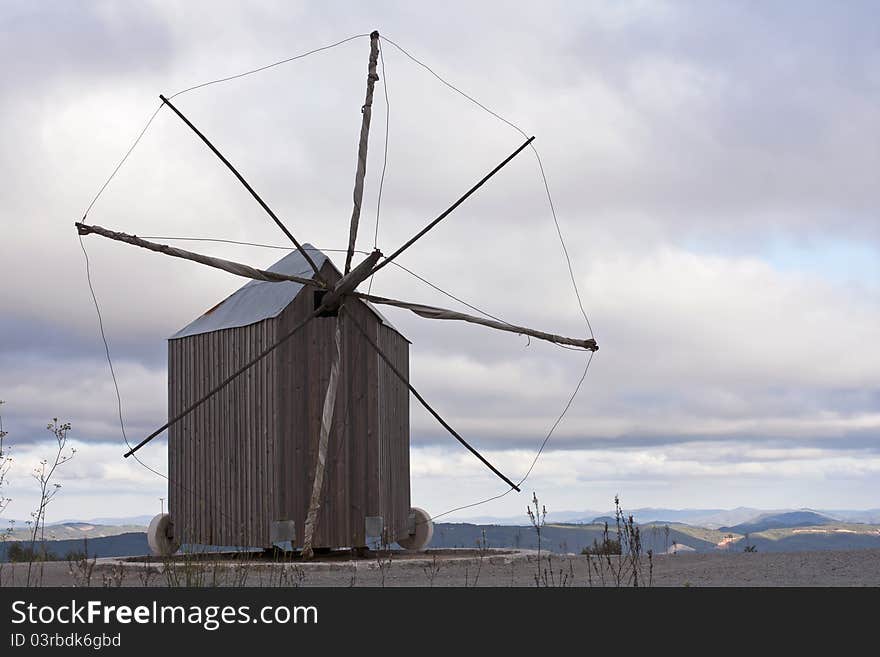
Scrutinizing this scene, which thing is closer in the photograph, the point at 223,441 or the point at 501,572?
the point at 501,572

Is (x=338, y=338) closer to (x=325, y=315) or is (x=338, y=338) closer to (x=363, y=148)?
(x=325, y=315)

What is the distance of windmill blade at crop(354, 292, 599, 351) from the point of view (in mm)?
14375

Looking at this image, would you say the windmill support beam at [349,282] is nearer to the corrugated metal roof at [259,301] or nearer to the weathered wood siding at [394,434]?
the corrugated metal roof at [259,301]

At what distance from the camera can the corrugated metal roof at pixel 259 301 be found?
14.2m

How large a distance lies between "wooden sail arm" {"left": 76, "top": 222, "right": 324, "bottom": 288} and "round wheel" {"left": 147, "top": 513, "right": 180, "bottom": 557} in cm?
370

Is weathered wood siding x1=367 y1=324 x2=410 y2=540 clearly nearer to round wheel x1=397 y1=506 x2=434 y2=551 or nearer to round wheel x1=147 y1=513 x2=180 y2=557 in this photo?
round wheel x1=397 y1=506 x2=434 y2=551

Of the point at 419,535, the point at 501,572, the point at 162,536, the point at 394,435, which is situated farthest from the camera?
the point at 419,535

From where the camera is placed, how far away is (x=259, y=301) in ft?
47.9

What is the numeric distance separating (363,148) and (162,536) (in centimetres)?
604

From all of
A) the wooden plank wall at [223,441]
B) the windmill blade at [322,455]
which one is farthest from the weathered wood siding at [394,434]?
the wooden plank wall at [223,441]

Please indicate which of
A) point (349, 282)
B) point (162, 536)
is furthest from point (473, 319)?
point (162, 536)

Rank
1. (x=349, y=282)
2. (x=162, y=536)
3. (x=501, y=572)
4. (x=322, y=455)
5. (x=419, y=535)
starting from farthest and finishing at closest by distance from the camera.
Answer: (x=419, y=535) → (x=162, y=536) → (x=349, y=282) → (x=322, y=455) → (x=501, y=572)

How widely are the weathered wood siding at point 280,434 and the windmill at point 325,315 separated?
0.22ft

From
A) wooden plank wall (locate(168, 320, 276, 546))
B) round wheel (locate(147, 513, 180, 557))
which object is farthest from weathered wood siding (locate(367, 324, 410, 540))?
round wheel (locate(147, 513, 180, 557))
